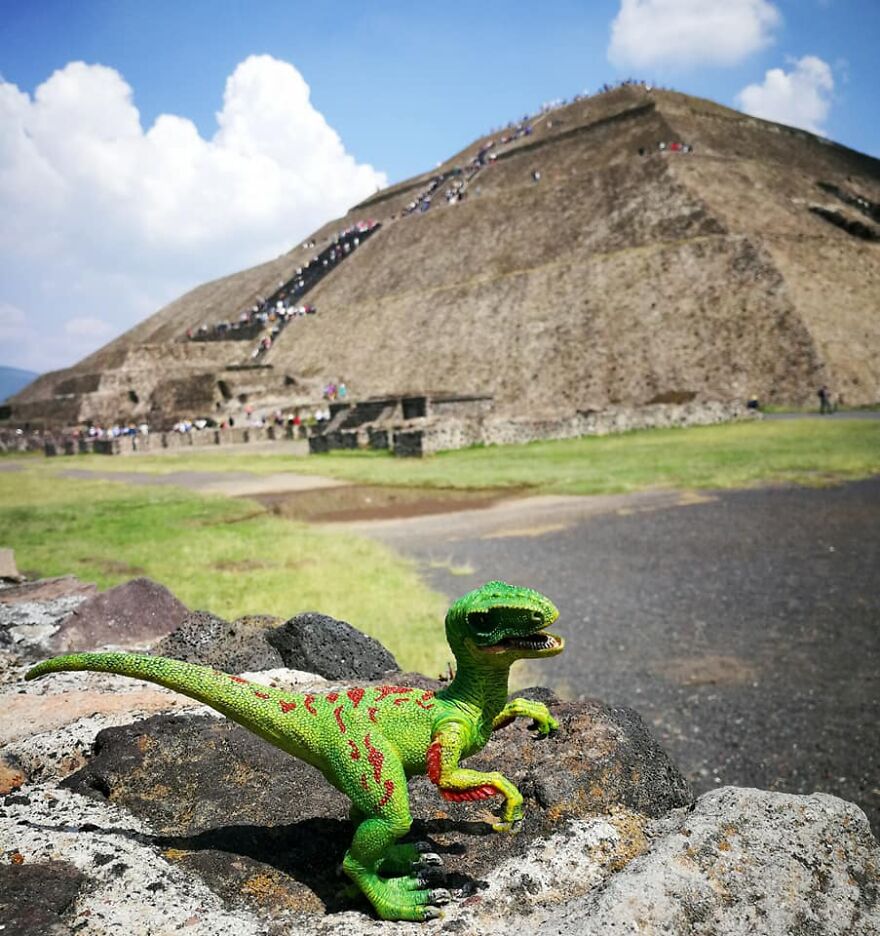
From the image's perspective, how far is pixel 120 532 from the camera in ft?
44.5

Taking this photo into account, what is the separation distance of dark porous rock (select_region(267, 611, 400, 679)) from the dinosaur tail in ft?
6.65

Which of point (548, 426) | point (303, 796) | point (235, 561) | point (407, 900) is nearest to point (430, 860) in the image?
point (407, 900)

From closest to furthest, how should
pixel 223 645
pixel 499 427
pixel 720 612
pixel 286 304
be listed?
pixel 223 645 < pixel 720 612 < pixel 499 427 < pixel 286 304

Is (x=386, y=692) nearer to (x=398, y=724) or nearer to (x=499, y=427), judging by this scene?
(x=398, y=724)

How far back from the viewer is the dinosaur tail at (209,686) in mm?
2508

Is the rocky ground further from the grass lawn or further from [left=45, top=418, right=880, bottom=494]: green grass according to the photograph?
[left=45, top=418, right=880, bottom=494]: green grass

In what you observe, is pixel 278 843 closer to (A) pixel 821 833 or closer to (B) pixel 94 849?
(B) pixel 94 849

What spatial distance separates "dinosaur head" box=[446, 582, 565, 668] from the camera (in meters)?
2.32

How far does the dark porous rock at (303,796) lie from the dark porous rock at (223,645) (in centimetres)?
130

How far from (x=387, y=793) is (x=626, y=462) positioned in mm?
20064

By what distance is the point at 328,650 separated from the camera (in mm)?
4652

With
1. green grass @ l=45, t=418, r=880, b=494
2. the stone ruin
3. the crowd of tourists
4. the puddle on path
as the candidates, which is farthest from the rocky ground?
the crowd of tourists

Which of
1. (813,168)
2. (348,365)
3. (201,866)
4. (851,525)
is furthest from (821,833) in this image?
(813,168)

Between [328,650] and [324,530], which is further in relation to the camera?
[324,530]
